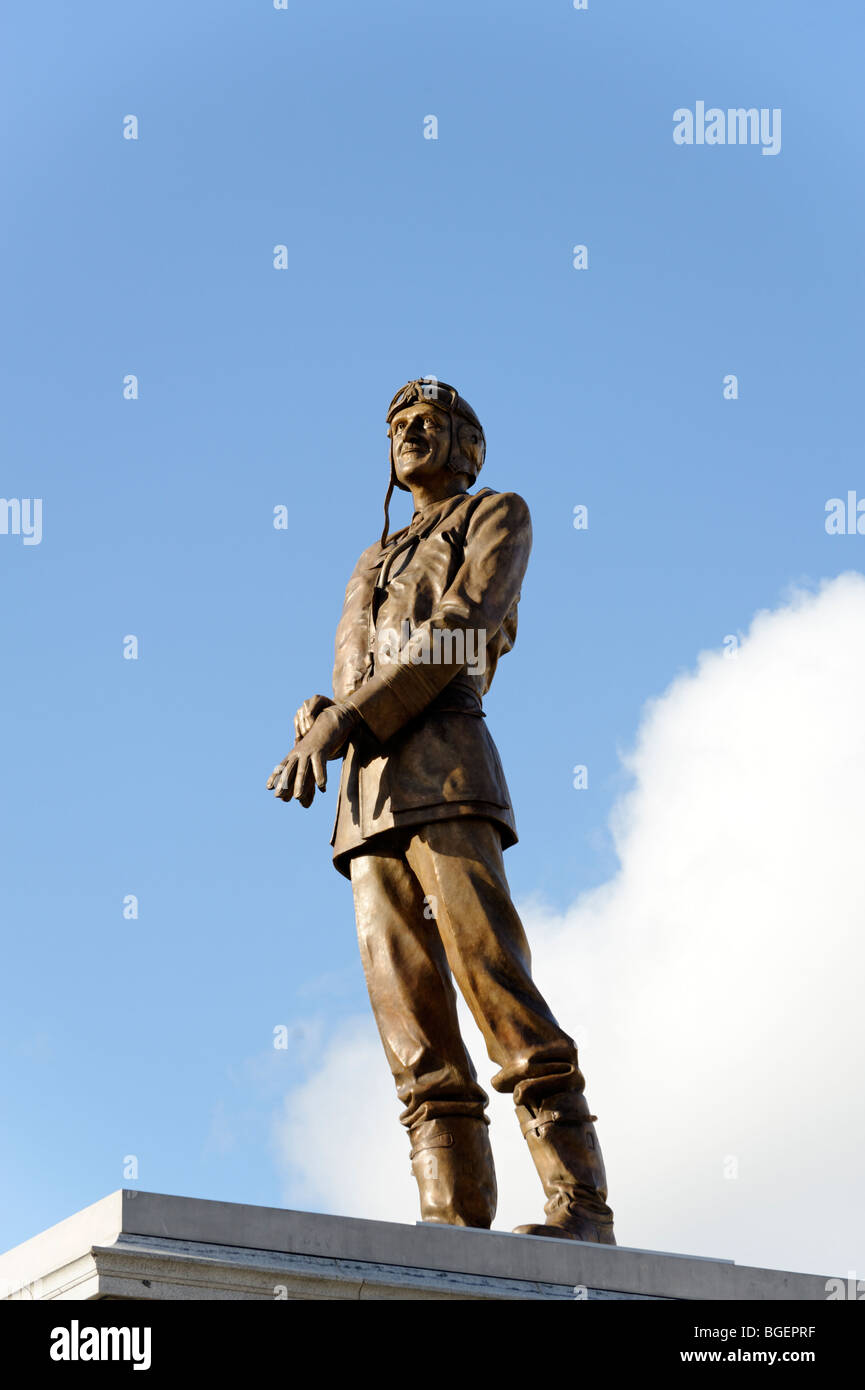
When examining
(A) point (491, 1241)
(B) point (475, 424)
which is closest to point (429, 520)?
(B) point (475, 424)

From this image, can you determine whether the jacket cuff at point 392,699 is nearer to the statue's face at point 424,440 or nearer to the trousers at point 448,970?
the trousers at point 448,970

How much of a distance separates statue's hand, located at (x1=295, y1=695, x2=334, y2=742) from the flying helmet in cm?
117

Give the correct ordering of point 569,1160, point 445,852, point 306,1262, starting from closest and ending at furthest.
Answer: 1. point 306,1262
2. point 569,1160
3. point 445,852

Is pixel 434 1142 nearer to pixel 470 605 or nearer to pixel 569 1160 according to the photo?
pixel 569 1160

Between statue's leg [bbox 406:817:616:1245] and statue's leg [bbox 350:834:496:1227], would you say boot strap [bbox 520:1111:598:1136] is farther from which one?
statue's leg [bbox 350:834:496:1227]

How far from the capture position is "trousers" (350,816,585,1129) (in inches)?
296

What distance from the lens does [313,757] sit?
7699mm

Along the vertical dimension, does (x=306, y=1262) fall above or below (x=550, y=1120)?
below

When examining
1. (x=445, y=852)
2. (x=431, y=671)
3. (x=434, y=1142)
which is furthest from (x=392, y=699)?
(x=434, y=1142)

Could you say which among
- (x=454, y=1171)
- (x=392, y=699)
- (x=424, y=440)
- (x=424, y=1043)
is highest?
(x=424, y=440)

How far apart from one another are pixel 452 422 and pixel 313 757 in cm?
196

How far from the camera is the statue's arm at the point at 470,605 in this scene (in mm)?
7949

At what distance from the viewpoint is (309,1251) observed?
20.1 feet
